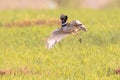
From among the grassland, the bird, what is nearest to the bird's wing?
the bird

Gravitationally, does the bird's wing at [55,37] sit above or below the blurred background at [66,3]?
Answer: below

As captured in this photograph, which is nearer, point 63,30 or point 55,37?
point 63,30

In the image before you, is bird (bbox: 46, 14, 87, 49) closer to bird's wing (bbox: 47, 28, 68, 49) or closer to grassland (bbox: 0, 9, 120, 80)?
bird's wing (bbox: 47, 28, 68, 49)

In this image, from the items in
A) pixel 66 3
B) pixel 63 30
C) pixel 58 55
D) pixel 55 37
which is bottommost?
pixel 58 55

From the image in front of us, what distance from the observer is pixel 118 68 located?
38.3 ft

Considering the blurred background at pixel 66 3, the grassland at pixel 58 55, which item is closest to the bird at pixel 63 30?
the grassland at pixel 58 55

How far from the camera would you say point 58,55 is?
45.1 feet

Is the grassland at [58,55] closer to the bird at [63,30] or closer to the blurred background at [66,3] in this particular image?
the bird at [63,30]

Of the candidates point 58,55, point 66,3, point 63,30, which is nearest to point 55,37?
point 63,30

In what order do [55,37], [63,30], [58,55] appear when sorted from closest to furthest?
[63,30] < [55,37] < [58,55]

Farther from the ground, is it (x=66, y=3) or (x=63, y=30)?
(x=66, y=3)

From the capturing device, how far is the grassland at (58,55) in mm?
11477

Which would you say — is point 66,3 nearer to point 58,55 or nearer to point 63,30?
point 58,55

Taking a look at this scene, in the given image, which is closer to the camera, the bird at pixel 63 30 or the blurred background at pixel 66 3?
the bird at pixel 63 30
